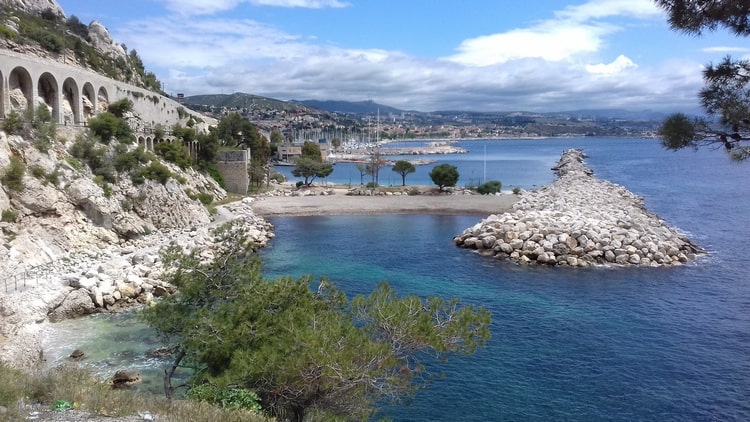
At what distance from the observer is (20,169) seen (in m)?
24.0

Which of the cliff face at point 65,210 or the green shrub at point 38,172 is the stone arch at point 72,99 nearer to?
the cliff face at point 65,210

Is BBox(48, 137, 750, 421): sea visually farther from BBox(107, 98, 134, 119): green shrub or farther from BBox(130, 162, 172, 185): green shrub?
BBox(107, 98, 134, 119): green shrub

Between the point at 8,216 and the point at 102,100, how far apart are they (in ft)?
72.0

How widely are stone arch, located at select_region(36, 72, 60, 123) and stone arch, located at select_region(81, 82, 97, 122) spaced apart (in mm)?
4132

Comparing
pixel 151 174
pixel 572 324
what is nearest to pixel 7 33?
pixel 151 174

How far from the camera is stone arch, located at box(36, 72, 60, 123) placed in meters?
34.1

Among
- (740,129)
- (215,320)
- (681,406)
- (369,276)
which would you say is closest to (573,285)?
(369,276)

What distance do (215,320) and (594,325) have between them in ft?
45.1

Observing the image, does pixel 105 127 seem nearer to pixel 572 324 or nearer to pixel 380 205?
pixel 380 205

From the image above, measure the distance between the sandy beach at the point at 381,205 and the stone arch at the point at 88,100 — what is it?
537 inches

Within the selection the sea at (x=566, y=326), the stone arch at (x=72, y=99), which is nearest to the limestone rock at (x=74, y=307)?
the sea at (x=566, y=326)

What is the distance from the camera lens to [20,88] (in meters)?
32.1

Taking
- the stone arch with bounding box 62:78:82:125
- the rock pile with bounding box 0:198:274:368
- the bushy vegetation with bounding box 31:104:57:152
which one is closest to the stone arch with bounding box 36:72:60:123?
the stone arch with bounding box 62:78:82:125

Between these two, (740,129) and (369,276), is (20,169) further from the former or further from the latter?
(740,129)
